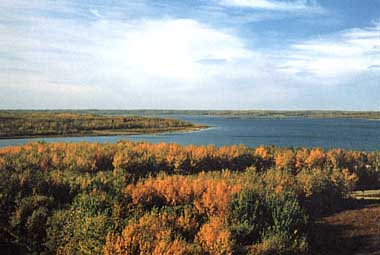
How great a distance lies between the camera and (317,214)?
16.5 meters

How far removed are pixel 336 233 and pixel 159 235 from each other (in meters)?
6.38

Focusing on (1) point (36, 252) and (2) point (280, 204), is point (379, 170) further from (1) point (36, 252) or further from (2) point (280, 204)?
(1) point (36, 252)

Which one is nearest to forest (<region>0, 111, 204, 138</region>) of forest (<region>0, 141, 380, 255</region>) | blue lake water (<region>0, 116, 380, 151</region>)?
blue lake water (<region>0, 116, 380, 151</region>)

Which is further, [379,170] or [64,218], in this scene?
[379,170]

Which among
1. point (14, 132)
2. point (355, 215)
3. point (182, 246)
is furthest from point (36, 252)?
point (14, 132)

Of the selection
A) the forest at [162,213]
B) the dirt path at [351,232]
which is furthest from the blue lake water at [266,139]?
the dirt path at [351,232]

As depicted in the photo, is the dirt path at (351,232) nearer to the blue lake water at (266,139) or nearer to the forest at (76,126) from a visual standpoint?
the blue lake water at (266,139)

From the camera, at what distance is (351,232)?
13.9 metres

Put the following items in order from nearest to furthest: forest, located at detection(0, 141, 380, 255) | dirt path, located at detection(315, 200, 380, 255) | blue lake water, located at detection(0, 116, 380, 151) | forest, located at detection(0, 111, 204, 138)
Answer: forest, located at detection(0, 141, 380, 255)
dirt path, located at detection(315, 200, 380, 255)
blue lake water, located at detection(0, 116, 380, 151)
forest, located at detection(0, 111, 204, 138)

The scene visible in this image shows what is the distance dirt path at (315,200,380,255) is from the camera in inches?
492

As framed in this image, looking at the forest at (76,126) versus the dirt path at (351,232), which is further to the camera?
the forest at (76,126)

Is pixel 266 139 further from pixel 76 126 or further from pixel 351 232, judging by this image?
pixel 351 232

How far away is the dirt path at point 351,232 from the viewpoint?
12.5 metres

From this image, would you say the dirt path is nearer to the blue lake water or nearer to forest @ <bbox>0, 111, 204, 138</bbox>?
the blue lake water
